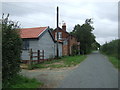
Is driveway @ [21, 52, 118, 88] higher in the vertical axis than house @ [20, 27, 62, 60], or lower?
lower

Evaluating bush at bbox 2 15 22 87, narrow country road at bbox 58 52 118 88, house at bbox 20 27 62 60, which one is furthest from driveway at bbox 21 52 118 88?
house at bbox 20 27 62 60

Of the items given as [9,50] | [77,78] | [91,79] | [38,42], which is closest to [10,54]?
[9,50]

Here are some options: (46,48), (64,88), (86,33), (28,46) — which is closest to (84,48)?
(86,33)

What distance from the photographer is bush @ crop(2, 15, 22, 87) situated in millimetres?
6469

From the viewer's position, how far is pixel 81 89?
268 inches

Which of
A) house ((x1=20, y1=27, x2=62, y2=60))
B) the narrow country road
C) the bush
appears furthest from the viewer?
house ((x1=20, y1=27, x2=62, y2=60))

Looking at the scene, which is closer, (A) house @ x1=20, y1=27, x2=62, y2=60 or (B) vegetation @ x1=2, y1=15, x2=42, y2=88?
(B) vegetation @ x1=2, y1=15, x2=42, y2=88

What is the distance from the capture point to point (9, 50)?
6.78m

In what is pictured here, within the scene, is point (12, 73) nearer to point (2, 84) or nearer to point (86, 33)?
point (2, 84)

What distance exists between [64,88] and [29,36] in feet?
45.8

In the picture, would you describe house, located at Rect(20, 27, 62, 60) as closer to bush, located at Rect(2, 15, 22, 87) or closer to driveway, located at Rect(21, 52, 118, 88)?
driveway, located at Rect(21, 52, 118, 88)

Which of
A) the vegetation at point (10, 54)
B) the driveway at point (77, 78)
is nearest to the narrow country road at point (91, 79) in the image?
the driveway at point (77, 78)

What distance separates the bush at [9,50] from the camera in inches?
255

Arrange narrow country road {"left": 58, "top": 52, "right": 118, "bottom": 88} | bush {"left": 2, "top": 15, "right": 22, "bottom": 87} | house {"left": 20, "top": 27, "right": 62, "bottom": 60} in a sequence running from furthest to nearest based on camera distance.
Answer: house {"left": 20, "top": 27, "right": 62, "bottom": 60}, narrow country road {"left": 58, "top": 52, "right": 118, "bottom": 88}, bush {"left": 2, "top": 15, "right": 22, "bottom": 87}
